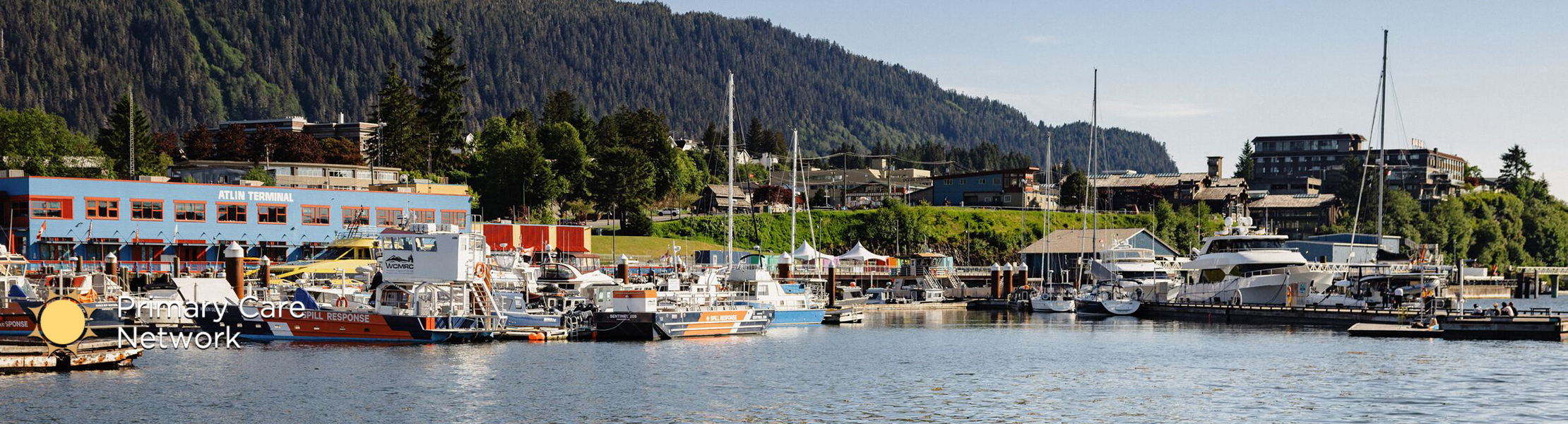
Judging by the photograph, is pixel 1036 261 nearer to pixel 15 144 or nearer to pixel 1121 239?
pixel 1121 239

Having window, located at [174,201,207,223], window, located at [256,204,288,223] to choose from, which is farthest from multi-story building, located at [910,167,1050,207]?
window, located at [174,201,207,223]

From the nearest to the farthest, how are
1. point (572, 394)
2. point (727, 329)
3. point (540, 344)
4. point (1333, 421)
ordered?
point (1333, 421) → point (572, 394) → point (540, 344) → point (727, 329)

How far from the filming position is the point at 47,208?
83812 millimetres

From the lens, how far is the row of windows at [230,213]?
8419 cm

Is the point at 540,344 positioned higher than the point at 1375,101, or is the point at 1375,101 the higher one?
the point at 1375,101

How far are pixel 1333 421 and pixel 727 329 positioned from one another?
34.5 m

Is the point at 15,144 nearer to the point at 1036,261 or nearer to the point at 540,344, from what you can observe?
the point at 540,344

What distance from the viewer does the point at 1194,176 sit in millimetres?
182875

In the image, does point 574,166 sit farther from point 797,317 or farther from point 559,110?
point 797,317

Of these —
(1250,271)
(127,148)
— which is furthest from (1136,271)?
(127,148)

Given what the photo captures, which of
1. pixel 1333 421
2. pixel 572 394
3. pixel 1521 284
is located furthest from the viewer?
pixel 1521 284

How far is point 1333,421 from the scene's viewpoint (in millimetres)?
37500

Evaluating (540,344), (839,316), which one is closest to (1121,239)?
(839,316)

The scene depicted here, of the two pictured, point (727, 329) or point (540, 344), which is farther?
point (727, 329)
